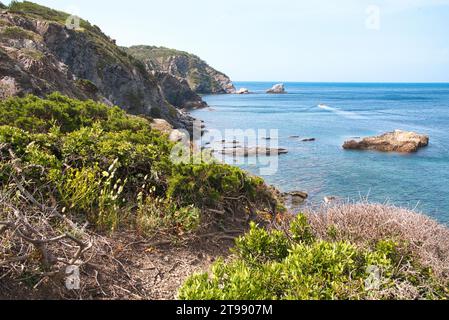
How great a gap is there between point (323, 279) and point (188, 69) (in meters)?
170

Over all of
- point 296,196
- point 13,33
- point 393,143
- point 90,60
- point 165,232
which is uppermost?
point 90,60

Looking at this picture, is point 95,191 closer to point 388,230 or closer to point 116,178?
point 116,178

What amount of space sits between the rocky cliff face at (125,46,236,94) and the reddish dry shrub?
5800 inches

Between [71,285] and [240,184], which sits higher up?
[240,184]

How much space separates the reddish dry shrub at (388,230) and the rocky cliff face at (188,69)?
483 ft

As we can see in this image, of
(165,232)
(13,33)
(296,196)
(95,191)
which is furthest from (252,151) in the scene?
(95,191)

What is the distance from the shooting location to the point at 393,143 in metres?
35.1

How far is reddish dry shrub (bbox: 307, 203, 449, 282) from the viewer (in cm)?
483

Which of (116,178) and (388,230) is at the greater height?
(116,178)

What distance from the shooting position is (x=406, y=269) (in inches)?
178

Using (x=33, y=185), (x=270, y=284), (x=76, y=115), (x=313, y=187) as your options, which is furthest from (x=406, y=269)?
(x=313, y=187)

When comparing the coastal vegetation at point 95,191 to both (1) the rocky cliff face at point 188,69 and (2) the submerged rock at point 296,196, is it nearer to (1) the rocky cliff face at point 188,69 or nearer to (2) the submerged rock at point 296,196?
(2) the submerged rock at point 296,196
